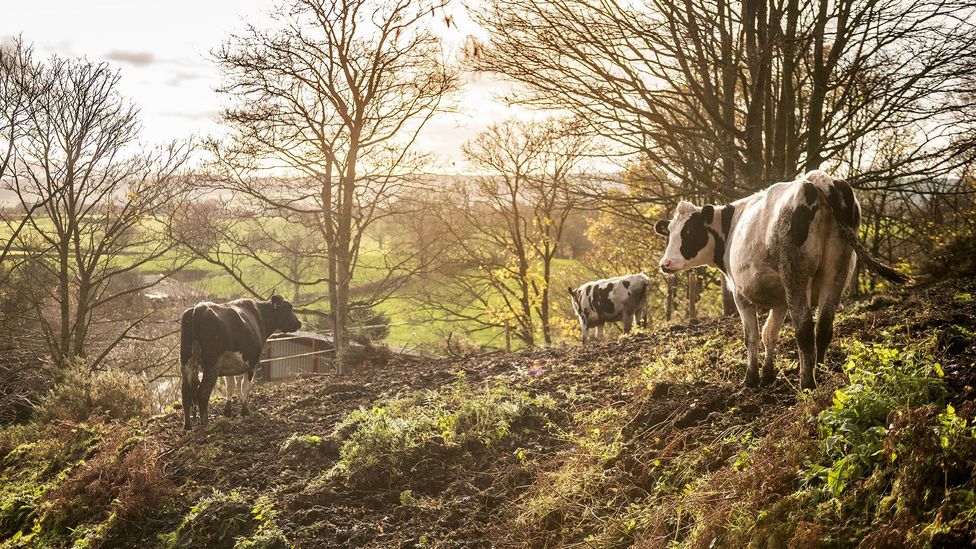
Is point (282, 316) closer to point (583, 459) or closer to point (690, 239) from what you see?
point (690, 239)

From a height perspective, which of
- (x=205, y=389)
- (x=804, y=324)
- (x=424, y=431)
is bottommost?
(x=424, y=431)

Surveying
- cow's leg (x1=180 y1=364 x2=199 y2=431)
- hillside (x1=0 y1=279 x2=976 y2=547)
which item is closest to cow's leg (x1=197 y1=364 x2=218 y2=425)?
cow's leg (x1=180 y1=364 x2=199 y2=431)

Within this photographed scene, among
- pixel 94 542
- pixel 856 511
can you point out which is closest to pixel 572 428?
pixel 856 511

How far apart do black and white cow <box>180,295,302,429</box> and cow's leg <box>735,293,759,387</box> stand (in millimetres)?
7380

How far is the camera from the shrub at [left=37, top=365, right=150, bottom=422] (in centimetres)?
1196

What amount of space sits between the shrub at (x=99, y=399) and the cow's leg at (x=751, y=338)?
32.7 ft

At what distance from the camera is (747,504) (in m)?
3.85

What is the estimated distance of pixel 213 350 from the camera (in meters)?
10.3

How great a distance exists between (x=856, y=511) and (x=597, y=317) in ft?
53.4

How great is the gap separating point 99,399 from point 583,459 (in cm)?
972

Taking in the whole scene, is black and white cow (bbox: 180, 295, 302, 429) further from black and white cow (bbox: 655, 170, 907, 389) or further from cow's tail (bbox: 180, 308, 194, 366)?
black and white cow (bbox: 655, 170, 907, 389)

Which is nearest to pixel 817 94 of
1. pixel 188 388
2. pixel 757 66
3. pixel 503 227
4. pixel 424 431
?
pixel 757 66

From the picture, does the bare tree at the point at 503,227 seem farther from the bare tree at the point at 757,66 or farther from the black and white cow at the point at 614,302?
the bare tree at the point at 757,66

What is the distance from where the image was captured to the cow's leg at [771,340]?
6.36m
